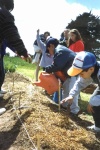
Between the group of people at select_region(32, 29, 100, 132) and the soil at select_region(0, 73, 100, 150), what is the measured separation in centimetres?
34

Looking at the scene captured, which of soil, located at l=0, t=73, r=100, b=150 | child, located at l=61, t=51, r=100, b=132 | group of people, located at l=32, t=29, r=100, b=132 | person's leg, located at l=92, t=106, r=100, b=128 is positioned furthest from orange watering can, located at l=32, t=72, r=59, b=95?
person's leg, located at l=92, t=106, r=100, b=128

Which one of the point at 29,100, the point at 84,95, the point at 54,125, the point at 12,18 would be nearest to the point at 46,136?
the point at 54,125

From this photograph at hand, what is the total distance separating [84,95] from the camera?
9672mm

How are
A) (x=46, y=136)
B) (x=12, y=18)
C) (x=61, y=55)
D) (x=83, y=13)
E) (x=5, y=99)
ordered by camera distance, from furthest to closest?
(x=83, y=13) < (x=5, y=99) < (x=61, y=55) < (x=12, y=18) < (x=46, y=136)

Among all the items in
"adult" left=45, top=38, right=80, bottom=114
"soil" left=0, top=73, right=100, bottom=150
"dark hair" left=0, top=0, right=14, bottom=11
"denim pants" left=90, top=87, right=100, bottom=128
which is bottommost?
"soil" left=0, top=73, right=100, bottom=150

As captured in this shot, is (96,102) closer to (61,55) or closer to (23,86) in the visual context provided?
(61,55)

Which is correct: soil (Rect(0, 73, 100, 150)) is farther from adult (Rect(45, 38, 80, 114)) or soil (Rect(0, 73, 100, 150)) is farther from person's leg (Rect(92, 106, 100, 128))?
adult (Rect(45, 38, 80, 114))

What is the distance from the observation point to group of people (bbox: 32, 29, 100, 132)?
4749 mm

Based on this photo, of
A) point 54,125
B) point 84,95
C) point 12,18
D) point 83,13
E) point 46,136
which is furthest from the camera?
point 83,13

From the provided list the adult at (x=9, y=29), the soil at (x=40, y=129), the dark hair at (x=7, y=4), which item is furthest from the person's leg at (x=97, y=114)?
the dark hair at (x=7, y=4)

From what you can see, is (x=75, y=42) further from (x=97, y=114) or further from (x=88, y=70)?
(x=88, y=70)

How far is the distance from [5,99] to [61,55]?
1.49 m

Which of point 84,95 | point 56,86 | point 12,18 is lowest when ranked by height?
point 84,95

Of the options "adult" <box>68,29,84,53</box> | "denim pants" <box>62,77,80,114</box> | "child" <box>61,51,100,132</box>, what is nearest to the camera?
"child" <box>61,51,100,132</box>
